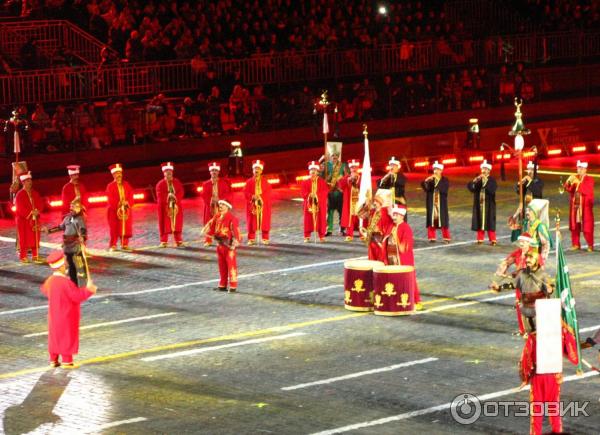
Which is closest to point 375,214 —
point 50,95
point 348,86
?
point 50,95

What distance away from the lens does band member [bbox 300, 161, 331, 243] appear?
30.9m

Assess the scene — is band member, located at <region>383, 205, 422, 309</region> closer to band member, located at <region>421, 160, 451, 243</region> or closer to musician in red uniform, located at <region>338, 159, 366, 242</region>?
band member, located at <region>421, 160, 451, 243</region>

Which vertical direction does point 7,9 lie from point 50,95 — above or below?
above

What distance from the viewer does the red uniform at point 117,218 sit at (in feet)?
98.4

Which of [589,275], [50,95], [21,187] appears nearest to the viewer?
[589,275]

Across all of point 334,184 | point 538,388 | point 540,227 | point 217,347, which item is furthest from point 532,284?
point 334,184

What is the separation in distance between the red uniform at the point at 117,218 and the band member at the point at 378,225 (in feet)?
25.0

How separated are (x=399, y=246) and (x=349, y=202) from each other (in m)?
8.52

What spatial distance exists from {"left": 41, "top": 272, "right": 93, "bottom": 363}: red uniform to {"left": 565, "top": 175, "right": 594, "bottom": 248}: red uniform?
12.6m

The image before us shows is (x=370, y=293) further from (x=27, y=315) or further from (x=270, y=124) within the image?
(x=270, y=124)

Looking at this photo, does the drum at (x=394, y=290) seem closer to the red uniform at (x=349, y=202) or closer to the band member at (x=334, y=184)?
the red uniform at (x=349, y=202)

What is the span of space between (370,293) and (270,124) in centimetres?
2094

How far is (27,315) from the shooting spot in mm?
23516

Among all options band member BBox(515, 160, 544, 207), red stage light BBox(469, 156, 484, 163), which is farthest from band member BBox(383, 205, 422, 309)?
Answer: red stage light BBox(469, 156, 484, 163)
